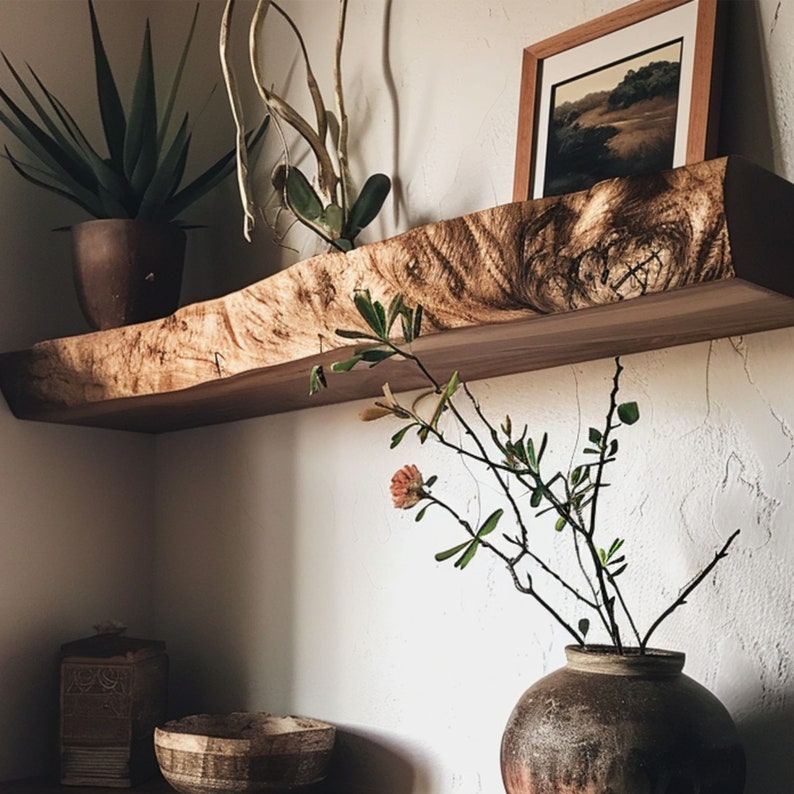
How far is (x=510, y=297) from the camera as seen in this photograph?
1.05m

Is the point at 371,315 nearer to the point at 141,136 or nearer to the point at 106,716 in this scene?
the point at 141,136

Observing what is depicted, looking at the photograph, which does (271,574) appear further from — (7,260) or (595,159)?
(595,159)

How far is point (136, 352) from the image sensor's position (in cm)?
151

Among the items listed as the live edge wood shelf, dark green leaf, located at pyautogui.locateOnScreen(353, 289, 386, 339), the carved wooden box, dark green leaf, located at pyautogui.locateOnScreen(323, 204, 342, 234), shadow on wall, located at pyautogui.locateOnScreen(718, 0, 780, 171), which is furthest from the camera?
the carved wooden box

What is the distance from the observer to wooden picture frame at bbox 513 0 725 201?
1.15m

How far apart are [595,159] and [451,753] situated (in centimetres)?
77

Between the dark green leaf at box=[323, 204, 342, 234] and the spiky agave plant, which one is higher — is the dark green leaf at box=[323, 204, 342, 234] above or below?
below

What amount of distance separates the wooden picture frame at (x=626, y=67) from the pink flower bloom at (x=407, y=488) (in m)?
0.40

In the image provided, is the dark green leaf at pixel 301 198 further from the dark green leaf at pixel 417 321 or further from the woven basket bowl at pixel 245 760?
the woven basket bowl at pixel 245 760

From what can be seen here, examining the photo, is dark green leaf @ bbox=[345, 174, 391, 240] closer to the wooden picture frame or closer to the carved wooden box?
the wooden picture frame

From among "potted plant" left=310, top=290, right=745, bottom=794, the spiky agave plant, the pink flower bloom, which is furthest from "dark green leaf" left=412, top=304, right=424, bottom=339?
the spiky agave plant

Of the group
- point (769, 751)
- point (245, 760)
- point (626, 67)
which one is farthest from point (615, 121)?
point (245, 760)

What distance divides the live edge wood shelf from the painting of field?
0.64ft

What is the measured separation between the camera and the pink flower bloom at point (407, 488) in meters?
1.09
